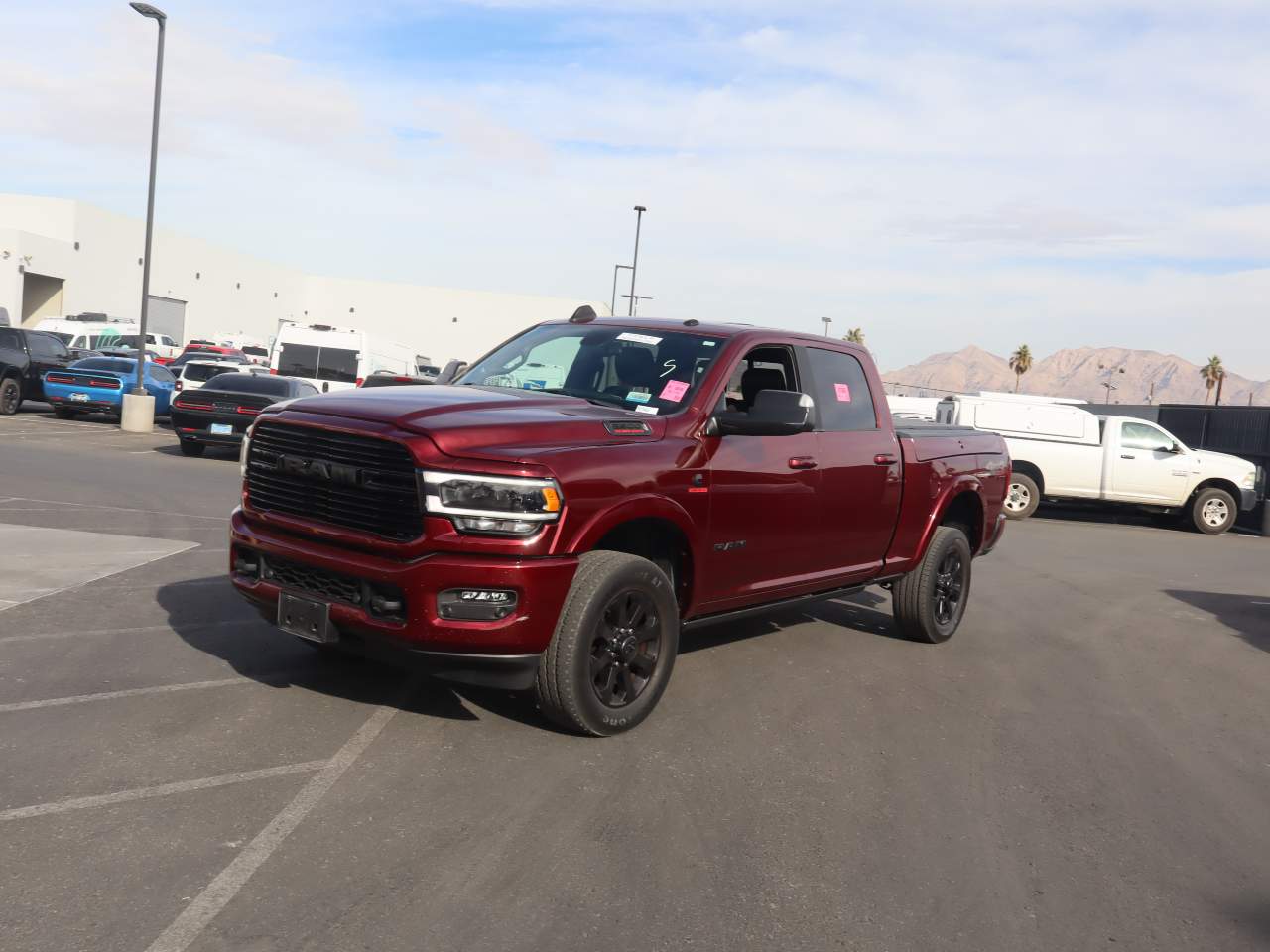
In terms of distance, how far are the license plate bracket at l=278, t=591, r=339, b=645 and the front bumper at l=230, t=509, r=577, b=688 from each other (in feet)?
0.11

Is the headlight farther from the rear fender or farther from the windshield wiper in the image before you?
the rear fender

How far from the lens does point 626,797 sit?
4941 mm

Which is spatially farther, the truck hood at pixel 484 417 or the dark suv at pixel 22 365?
the dark suv at pixel 22 365

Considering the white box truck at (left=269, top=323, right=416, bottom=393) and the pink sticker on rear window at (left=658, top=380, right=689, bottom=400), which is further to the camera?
the white box truck at (left=269, top=323, right=416, bottom=393)

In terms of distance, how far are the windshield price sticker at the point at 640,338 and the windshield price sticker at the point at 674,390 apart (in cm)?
42

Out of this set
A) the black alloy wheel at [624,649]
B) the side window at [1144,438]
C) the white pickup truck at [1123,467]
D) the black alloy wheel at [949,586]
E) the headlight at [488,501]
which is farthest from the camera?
the side window at [1144,438]

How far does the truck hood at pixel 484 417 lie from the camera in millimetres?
5195

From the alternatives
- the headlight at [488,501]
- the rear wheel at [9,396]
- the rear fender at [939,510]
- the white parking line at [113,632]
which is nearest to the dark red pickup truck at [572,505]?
the headlight at [488,501]

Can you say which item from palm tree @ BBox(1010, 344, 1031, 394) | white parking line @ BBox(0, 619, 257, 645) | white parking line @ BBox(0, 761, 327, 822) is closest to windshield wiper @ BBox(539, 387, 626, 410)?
white parking line @ BBox(0, 761, 327, 822)

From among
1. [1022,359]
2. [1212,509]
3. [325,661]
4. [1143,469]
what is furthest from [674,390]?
[1022,359]

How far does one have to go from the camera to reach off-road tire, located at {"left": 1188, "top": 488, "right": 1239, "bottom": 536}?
2114cm

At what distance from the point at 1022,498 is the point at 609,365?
51.1 feet

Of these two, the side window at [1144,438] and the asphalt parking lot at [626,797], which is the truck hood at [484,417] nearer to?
the asphalt parking lot at [626,797]

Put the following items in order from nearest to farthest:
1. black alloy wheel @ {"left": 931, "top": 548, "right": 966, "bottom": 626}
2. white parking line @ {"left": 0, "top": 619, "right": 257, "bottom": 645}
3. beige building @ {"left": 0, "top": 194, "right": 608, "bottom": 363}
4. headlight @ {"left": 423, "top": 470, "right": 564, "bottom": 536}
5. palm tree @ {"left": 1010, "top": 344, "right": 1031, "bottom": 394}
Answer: headlight @ {"left": 423, "top": 470, "right": 564, "bottom": 536} < white parking line @ {"left": 0, "top": 619, "right": 257, "bottom": 645} < black alloy wheel @ {"left": 931, "top": 548, "right": 966, "bottom": 626} < beige building @ {"left": 0, "top": 194, "right": 608, "bottom": 363} < palm tree @ {"left": 1010, "top": 344, "right": 1031, "bottom": 394}
